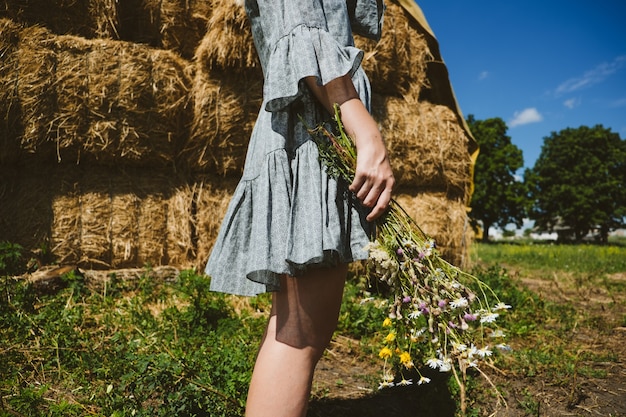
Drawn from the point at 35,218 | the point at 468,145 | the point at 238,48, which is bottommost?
the point at 35,218

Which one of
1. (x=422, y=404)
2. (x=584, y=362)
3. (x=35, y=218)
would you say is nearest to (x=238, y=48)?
(x=35, y=218)

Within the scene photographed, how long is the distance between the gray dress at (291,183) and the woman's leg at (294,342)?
5cm

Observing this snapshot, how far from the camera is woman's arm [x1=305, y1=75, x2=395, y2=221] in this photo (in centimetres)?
116

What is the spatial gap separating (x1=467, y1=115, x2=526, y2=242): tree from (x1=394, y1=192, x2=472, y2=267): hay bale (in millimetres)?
26060

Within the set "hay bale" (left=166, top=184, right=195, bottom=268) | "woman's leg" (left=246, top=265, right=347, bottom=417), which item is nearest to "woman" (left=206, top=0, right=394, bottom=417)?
"woman's leg" (left=246, top=265, right=347, bottom=417)

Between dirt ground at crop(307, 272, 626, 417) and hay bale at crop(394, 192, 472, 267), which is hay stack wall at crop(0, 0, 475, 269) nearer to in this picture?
hay bale at crop(394, 192, 472, 267)

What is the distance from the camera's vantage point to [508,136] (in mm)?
32531

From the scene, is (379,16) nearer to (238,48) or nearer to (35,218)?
(238,48)

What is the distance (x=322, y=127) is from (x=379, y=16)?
0.56 metres

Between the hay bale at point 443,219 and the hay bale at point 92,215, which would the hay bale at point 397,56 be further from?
the hay bale at point 92,215

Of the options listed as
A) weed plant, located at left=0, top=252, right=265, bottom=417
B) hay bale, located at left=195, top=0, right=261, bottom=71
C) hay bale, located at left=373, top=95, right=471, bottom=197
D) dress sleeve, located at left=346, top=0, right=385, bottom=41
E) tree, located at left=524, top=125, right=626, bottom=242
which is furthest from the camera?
tree, located at left=524, top=125, right=626, bottom=242

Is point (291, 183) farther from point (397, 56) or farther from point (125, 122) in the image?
point (397, 56)

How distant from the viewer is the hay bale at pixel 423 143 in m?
4.42

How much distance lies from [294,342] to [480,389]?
151 centimetres
